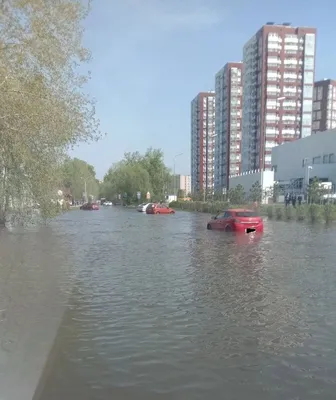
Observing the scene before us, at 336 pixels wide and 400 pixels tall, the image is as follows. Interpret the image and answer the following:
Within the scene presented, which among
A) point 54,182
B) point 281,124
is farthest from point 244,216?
point 281,124

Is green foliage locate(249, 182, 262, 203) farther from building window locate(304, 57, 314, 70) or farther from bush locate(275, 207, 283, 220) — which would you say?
building window locate(304, 57, 314, 70)

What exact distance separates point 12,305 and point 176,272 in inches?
193

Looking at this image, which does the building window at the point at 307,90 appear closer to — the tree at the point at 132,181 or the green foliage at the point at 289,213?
the tree at the point at 132,181

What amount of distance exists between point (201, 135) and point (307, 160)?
59.2 meters

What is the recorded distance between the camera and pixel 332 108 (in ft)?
396

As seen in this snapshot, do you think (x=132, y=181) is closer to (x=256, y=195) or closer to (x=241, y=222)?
(x=256, y=195)

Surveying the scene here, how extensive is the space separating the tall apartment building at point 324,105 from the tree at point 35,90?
11977 centimetres

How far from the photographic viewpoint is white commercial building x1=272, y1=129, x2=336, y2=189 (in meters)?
73.2

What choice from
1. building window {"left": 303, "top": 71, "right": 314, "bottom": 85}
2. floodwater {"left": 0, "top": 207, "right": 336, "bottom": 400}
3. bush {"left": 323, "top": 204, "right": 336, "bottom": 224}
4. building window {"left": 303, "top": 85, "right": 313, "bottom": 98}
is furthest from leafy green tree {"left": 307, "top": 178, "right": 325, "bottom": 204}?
building window {"left": 303, "top": 71, "right": 314, "bottom": 85}

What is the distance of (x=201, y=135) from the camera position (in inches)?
5359

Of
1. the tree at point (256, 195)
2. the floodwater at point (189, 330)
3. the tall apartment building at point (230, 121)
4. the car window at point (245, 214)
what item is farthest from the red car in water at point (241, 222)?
the tall apartment building at point (230, 121)

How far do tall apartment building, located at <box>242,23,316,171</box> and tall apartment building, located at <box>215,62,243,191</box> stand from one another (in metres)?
10.4

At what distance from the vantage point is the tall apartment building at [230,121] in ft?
400

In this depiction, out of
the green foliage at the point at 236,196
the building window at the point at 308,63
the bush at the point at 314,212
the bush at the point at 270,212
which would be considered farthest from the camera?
the building window at the point at 308,63
